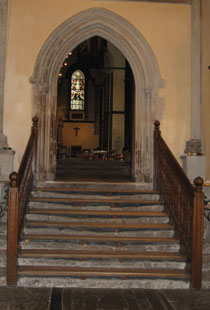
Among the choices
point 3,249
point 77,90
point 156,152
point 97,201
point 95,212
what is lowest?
point 3,249

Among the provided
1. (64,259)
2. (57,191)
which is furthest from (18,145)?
(64,259)

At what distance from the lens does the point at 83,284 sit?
4156 millimetres

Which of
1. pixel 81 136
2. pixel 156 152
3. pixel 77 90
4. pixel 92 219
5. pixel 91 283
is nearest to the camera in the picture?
pixel 91 283

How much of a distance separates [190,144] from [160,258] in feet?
8.69

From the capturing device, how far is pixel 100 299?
379 centimetres

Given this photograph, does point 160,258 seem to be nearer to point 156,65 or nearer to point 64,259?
point 64,259

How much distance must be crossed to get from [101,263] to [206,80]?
3685 millimetres

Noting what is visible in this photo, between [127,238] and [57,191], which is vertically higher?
[57,191]

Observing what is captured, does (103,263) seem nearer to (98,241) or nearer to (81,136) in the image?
(98,241)

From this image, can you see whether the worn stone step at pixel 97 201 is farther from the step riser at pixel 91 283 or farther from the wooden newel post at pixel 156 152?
the step riser at pixel 91 283

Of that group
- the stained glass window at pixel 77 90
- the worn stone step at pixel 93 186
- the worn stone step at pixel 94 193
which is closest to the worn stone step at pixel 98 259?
the worn stone step at pixel 94 193

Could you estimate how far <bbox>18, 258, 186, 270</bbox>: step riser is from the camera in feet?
14.4

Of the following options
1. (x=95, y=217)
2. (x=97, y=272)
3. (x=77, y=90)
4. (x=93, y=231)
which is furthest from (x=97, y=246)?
(x=77, y=90)

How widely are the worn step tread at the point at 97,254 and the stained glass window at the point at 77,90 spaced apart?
796 inches
